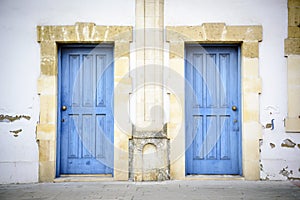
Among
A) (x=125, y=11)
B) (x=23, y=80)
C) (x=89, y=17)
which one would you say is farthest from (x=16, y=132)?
(x=125, y=11)

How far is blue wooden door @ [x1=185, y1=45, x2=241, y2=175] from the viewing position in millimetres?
7262

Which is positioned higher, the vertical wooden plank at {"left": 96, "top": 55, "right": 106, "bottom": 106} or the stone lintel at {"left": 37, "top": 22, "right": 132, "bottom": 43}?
the stone lintel at {"left": 37, "top": 22, "right": 132, "bottom": 43}

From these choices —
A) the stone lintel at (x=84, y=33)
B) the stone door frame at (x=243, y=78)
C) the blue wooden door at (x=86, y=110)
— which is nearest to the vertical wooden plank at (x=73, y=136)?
the blue wooden door at (x=86, y=110)

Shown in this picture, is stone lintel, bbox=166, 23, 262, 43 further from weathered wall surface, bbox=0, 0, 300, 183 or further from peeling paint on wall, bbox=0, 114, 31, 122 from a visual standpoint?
Result: peeling paint on wall, bbox=0, 114, 31, 122

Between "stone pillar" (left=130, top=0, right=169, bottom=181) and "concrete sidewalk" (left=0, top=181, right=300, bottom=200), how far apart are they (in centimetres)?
31

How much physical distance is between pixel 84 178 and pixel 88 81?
1713 millimetres

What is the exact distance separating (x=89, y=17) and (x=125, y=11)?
639 millimetres

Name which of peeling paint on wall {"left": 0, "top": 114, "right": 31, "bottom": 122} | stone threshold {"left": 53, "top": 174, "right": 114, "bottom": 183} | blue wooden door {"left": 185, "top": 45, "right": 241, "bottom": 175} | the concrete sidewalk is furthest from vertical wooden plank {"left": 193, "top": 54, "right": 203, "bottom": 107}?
peeling paint on wall {"left": 0, "top": 114, "right": 31, "bottom": 122}

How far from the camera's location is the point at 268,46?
7086 mm

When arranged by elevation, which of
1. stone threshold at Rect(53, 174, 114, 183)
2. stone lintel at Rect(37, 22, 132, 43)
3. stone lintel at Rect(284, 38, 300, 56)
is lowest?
stone threshold at Rect(53, 174, 114, 183)

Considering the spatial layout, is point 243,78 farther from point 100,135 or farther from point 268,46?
point 100,135

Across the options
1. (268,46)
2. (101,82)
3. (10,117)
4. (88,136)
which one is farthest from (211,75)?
(10,117)

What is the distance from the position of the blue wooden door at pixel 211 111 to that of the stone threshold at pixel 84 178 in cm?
145

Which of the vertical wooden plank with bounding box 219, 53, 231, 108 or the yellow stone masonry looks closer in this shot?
the yellow stone masonry
